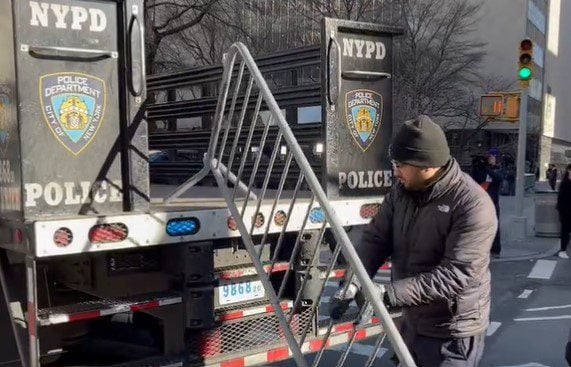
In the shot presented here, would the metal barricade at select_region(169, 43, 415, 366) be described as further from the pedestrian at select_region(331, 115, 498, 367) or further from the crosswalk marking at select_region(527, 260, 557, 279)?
the crosswalk marking at select_region(527, 260, 557, 279)

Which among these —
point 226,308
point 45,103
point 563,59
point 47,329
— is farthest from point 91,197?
point 563,59

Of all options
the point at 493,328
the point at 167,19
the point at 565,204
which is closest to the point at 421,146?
the point at 493,328

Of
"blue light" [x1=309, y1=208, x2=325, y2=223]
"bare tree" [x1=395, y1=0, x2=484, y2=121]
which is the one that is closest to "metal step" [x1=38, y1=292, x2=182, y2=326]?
"blue light" [x1=309, y1=208, x2=325, y2=223]

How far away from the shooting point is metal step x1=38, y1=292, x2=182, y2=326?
132 inches

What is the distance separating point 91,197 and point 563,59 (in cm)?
7672

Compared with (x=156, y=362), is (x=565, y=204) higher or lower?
higher

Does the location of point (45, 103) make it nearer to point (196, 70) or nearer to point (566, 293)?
point (196, 70)

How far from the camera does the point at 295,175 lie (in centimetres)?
502

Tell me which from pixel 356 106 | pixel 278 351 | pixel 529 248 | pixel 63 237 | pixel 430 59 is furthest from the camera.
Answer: pixel 430 59

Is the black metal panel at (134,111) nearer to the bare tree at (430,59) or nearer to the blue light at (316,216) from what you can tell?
the blue light at (316,216)

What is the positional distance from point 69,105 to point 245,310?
5.49 feet

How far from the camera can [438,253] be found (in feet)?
9.37

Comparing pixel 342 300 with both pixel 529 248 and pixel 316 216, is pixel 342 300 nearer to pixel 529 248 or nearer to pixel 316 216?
pixel 316 216

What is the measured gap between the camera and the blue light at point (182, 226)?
3.64 m
